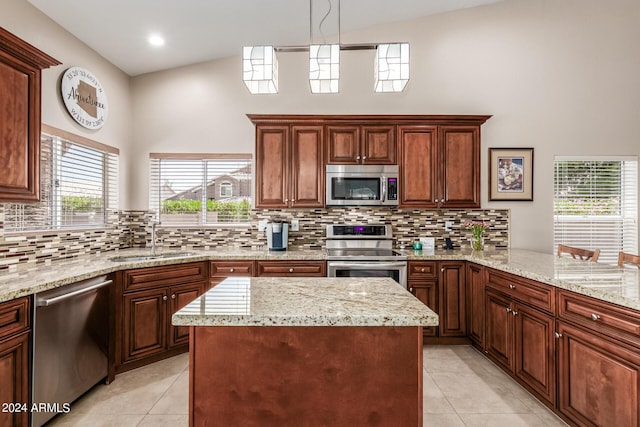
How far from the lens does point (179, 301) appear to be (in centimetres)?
292

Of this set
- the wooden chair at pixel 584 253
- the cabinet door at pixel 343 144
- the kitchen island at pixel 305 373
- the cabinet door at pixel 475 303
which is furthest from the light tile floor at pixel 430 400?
the cabinet door at pixel 343 144

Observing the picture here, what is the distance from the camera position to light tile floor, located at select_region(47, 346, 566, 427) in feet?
6.77

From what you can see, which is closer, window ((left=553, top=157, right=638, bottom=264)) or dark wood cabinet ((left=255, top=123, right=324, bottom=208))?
dark wood cabinet ((left=255, top=123, right=324, bottom=208))

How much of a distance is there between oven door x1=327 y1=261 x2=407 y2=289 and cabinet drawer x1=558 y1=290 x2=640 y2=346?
4.43 ft

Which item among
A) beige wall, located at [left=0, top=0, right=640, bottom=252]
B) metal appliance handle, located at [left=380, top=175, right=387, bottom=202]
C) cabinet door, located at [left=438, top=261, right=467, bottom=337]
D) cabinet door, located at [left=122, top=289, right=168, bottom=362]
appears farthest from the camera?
beige wall, located at [left=0, top=0, right=640, bottom=252]

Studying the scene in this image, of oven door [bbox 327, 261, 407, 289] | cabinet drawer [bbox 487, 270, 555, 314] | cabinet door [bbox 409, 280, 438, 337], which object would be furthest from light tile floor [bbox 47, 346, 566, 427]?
oven door [bbox 327, 261, 407, 289]

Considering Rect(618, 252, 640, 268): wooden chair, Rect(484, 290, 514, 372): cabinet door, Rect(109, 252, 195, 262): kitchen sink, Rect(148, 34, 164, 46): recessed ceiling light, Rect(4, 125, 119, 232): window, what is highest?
Rect(148, 34, 164, 46): recessed ceiling light

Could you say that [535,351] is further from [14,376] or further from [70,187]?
[70,187]

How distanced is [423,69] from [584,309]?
118 inches

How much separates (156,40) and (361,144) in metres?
2.24

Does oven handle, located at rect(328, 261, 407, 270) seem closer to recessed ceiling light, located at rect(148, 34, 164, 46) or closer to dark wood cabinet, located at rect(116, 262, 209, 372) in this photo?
dark wood cabinet, located at rect(116, 262, 209, 372)

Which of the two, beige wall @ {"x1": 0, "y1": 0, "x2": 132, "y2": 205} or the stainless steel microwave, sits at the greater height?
beige wall @ {"x1": 0, "y1": 0, "x2": 132, "y2": 205}

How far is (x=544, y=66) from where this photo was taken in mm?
3770

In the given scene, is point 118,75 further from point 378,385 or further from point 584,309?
point 584,309
